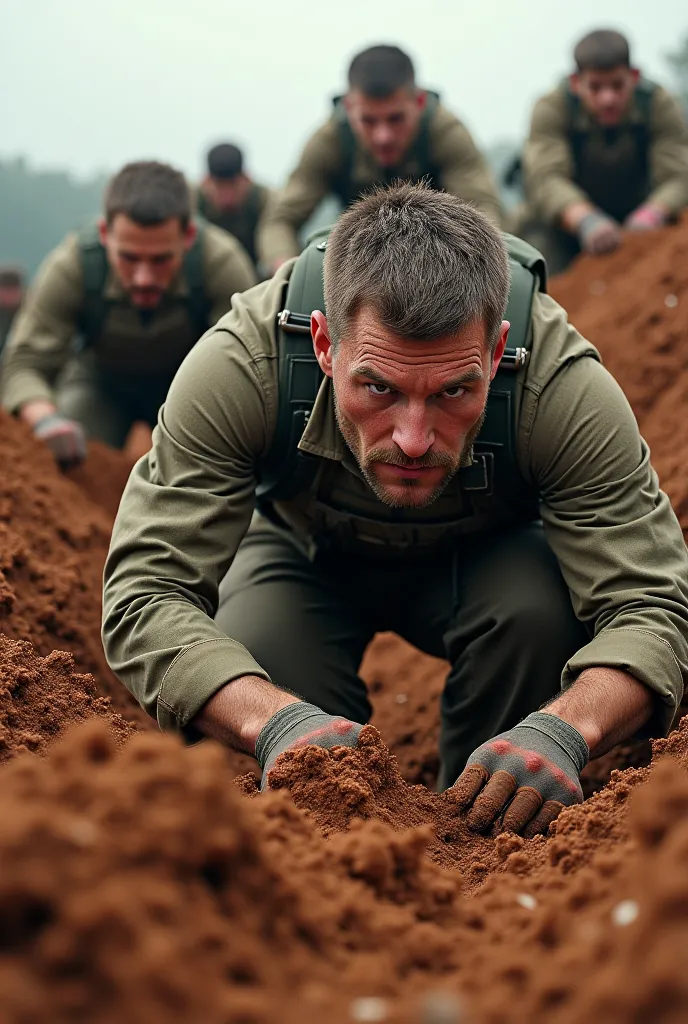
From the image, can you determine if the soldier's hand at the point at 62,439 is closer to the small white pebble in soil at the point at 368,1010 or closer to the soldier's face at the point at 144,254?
the soldier's face at the point at 144,254

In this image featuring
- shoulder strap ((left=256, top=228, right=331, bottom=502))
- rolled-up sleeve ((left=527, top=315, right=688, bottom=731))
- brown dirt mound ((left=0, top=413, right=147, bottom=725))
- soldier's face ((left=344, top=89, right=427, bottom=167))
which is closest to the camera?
rolled-up sleeve ((left=527, top=315, right=688, bottom=731))

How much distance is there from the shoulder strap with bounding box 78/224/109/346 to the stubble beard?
320 centimetres

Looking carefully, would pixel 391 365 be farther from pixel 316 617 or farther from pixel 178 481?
pixel 316 617

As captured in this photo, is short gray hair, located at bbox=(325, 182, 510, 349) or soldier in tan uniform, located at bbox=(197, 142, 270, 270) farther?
soldier in tan uniform, located at bbox=(197, 142, 270, 270)

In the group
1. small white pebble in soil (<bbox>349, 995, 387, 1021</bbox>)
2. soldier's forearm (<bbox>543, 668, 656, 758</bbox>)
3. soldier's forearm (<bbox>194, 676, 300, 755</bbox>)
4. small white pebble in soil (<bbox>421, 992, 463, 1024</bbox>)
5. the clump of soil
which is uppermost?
small white pebble in soil (<bbox>421, 992, 463, 1024</bbox>)

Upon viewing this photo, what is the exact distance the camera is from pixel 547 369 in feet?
9.27

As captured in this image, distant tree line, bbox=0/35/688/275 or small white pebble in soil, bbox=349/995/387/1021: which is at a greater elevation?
small white pebble in soil, bbox=349/995/387/1021

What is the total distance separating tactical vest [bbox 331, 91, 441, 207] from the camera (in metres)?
6.66

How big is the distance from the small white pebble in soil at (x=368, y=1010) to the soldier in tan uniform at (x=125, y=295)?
14.0ft

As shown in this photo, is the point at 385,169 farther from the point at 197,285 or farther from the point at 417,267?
the point at 417,267

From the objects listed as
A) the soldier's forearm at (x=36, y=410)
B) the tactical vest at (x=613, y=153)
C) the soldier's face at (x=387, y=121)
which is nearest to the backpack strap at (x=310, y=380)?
the soldier's forearm at (x=36, y=410)

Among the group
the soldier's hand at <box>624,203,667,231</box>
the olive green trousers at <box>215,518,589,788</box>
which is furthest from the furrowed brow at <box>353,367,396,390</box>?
the soldier's hand at <box>624,203,667,231</box>

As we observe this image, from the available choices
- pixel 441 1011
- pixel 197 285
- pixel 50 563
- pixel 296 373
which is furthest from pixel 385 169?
pixel 441 1011

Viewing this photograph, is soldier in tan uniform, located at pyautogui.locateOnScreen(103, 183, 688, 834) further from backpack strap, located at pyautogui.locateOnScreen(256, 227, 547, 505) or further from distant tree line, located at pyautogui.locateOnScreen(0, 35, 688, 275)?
distant tree line, located at pyautogui.locateOnScreen(0, 35, 688, 275)
